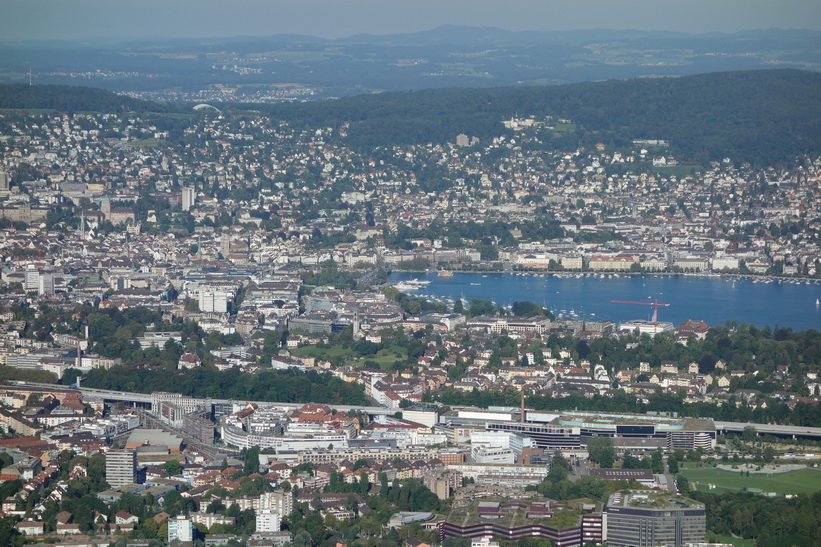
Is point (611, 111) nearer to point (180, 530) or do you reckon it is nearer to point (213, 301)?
point (213, 301)

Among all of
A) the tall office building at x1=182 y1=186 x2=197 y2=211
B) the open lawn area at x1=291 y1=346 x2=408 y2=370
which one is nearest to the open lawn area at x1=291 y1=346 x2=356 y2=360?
the open lawn area at x1=291 y1=346 x2=408 y2=370

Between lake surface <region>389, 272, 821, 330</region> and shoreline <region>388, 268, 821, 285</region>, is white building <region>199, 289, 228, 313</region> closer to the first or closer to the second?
lake surface <region>389, 272, 821, 330</region>

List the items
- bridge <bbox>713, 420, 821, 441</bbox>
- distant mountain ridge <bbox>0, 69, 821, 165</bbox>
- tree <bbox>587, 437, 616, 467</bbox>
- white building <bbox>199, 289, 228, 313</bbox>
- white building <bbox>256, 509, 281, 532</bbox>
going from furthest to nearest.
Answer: distant mountain ridge <bbox>0, 69, 821, 165</bbox> < white building <bbox>199, 289, 228, 313</bbox> < bridge <bbox>713, 420, 821, 441</bbox> < tree <bbox>587, 437, 616, 467</bbox> < white building <bbox>256, 509, 281, 532</bbox>

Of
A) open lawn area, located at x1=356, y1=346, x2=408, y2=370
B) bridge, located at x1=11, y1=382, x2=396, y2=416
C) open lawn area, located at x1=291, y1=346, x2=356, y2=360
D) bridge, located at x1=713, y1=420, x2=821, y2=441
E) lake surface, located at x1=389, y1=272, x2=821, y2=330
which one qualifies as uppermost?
bridge, located at x1=713, y1=420, x2=821, y2=441

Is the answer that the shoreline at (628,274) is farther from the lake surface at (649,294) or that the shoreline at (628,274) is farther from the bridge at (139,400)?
the bridge at (139,400)

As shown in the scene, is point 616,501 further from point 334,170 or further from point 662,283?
point 334,170

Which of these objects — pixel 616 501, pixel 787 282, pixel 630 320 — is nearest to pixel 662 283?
pixel 787 282

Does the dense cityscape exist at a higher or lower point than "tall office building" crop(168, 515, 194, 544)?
lower
